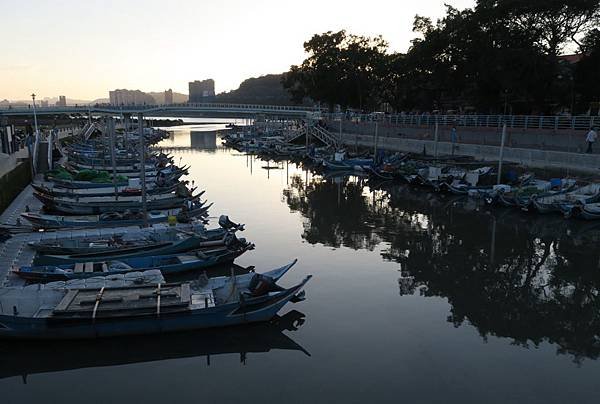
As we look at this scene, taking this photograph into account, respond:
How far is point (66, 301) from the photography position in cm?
1238

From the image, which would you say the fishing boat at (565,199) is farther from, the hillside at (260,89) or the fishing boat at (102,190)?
the hillside at (260,89)

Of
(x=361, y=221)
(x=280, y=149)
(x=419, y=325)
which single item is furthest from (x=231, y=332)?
(x=280, y=149)

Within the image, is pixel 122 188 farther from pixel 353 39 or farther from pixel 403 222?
pixel 353 39

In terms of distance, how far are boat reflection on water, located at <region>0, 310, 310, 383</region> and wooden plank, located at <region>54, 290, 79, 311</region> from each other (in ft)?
3.19

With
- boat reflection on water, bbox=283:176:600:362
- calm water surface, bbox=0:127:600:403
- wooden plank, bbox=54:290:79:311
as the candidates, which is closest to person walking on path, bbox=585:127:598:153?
boat reflection on water, bbox=283:176:600:362

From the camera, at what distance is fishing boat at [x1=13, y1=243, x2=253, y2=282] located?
14758mm

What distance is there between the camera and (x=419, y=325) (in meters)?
13.9

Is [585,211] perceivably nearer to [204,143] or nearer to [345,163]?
[345,163]

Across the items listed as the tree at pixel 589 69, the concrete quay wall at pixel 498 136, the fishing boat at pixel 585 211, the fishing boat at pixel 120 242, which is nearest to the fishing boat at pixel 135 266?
the fishing boat at pixel 120 242

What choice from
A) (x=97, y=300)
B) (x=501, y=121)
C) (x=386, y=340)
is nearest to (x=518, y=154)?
(x=501, y=121)

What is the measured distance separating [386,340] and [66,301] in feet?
27.2

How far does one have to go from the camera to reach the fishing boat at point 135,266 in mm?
14758

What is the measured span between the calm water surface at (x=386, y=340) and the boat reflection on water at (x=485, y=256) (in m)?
0.08

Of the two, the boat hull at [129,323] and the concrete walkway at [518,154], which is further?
the concrete walkway at [518,154]
